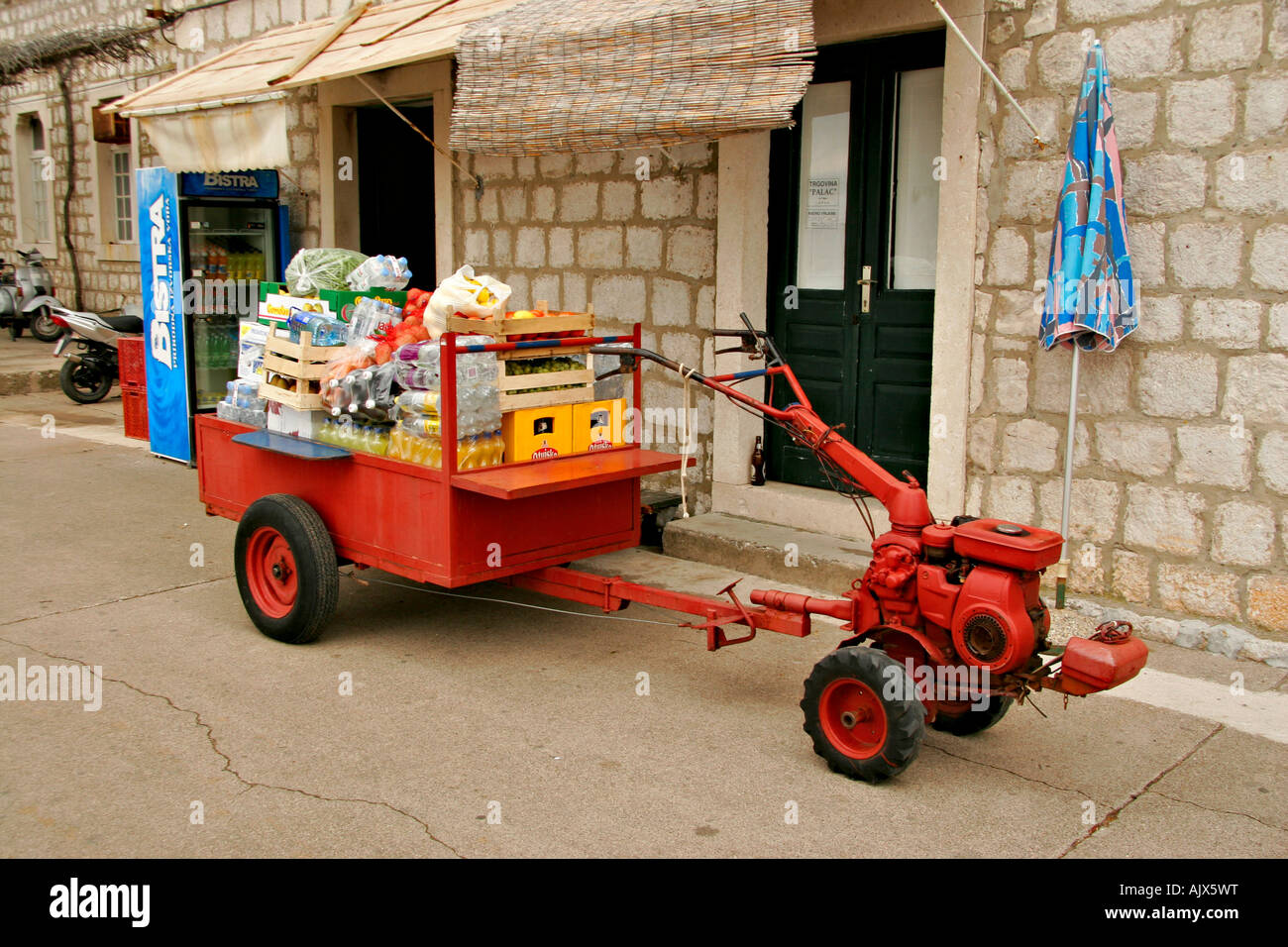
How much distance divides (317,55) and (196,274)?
110 inches

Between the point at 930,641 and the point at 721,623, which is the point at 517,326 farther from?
the point at 930,641

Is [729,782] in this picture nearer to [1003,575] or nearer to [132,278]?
[1003,575]

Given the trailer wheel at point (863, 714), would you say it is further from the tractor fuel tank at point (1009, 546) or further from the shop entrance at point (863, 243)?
the shop entrance at point (863, 243)

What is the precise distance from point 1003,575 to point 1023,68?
128 inches

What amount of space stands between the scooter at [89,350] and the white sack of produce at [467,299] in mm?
8299

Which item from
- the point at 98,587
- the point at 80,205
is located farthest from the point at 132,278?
the point at 98,587

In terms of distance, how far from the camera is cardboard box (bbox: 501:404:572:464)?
526 centimetres

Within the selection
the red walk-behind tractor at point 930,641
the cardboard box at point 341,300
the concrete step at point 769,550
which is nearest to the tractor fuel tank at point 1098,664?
the red walk-behind tractor at point 930,641

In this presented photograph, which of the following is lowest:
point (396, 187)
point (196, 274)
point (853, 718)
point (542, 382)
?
point (853, 718)

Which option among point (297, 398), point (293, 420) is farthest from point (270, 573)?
point (297, 398)

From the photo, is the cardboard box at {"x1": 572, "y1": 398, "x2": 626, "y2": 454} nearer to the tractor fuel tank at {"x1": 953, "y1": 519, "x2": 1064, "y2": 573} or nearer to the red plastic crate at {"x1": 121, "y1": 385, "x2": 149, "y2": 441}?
the tractor fuel tank at {"x1": 953, "y1": 519, "x2": 1064, "y2": 573}

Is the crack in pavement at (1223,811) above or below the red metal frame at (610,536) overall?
below

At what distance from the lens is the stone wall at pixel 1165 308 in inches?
210

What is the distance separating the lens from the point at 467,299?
5410 millimetres
